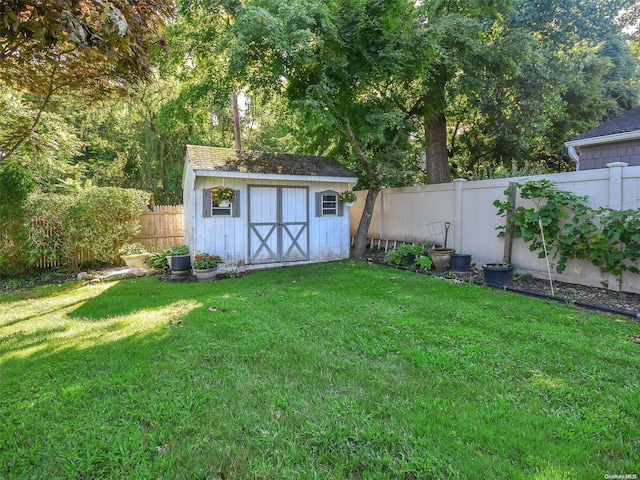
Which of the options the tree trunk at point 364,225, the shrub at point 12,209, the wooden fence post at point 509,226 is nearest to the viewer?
the wooden fence post at point 509,226

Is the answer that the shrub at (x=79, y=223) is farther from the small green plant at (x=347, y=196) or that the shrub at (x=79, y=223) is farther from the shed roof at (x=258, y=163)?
the small green plant at (x=347, y=196)

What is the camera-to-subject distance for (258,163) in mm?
8227

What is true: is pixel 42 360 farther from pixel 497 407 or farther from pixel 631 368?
pixel 631 368

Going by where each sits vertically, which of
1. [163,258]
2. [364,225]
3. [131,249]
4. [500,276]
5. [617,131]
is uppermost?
[617,131]

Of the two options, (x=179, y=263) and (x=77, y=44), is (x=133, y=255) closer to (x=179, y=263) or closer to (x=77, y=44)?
(x=179, y=263)

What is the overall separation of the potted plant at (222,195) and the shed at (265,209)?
0.13m

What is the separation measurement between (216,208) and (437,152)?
643cm

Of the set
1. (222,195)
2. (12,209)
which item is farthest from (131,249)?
(222,195)

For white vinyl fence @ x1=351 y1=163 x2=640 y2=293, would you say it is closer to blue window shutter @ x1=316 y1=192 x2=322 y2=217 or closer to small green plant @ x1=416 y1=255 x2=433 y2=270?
small green plant @ x1=416 y1=255 x2=433 y2=270

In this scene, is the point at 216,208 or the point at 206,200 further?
the point at 216,208

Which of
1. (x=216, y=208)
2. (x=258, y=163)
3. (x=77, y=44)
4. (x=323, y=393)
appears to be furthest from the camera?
(x=258, y=163)

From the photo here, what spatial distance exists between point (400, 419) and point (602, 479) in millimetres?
985

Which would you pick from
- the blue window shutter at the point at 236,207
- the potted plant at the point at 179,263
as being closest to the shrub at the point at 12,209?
the potted plant at the point at 179,263

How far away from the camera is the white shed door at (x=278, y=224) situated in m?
8.03
